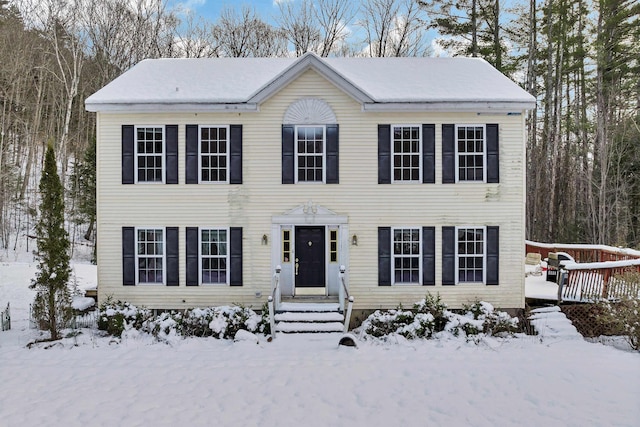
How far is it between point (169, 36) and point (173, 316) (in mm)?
23206

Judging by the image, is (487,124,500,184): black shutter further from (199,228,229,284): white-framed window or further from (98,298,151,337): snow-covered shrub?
(98,298,151,337): snow-covered shrub

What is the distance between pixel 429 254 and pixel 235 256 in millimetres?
5631

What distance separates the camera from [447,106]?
11.5 metres

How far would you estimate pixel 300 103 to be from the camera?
464 inches

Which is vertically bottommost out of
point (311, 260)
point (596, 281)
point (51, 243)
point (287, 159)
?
point (596, 281)

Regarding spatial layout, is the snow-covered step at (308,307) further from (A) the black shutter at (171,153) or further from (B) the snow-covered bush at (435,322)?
(A) the black shutter at (171,153)

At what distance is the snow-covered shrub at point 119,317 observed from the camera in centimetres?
1077

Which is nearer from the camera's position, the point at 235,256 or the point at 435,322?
the point at 435,322

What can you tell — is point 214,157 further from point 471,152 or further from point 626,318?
point 626,318

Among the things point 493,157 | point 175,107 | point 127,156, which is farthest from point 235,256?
point 493,157

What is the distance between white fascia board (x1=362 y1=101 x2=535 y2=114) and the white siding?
10.3 inches

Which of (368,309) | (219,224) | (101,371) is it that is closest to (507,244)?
(368,309)

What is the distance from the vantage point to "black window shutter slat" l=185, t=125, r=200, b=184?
11773mm

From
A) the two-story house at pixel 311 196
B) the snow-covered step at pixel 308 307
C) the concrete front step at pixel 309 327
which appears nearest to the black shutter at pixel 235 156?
the two-story house at pixel 311 196
